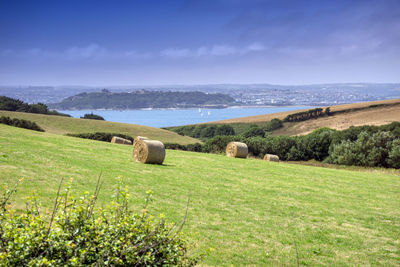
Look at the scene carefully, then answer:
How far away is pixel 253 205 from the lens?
13039 millimetres

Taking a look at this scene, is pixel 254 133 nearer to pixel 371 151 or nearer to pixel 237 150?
pixel 371 151

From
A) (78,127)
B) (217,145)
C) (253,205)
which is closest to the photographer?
(253,205)

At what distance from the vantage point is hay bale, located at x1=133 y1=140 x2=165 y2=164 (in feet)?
66.0

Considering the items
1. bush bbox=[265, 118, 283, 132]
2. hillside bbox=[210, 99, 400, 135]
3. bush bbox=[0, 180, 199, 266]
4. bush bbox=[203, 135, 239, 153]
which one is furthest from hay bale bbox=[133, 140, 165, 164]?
bush bbox=[265, 118, 283, 132]

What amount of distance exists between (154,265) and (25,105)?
8709 cm

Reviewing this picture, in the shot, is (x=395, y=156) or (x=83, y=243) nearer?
(x=83, y=243)

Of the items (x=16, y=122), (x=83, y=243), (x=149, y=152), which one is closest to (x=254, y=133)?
(x=16, y=122)

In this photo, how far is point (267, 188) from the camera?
1650cm

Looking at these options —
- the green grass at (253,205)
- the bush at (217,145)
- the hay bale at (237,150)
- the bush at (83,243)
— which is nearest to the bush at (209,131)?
the bush at (217,145)

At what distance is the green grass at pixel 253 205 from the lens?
899 cm

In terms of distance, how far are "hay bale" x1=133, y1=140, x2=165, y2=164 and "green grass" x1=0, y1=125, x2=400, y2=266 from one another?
1078mm

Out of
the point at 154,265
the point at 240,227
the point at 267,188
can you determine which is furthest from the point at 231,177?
the point at 154,265

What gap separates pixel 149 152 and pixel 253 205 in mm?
8724

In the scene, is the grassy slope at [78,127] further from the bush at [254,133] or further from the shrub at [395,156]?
the shrub at [395,156]
